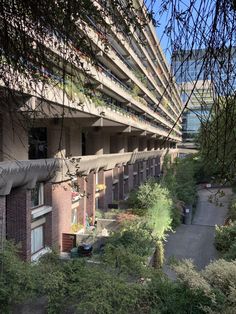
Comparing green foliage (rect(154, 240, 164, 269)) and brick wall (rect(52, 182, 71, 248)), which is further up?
brick wall (rect(52, 182, 71, 248))

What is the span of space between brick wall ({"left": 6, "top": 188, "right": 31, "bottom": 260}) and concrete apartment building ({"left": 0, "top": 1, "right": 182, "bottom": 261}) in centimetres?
4

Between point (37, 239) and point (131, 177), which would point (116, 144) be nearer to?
point (131, 177)

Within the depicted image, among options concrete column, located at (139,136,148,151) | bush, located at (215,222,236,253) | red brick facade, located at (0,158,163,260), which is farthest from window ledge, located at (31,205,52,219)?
concrete column, located at (139,136,148,151)

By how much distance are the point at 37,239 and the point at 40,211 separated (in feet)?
4.35

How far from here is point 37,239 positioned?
52.9ft

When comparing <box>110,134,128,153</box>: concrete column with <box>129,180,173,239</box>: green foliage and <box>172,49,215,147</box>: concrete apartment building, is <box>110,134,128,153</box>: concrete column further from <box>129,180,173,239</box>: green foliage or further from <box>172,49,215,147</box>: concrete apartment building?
<box>172,49,215,147</box>: concrete apartment building

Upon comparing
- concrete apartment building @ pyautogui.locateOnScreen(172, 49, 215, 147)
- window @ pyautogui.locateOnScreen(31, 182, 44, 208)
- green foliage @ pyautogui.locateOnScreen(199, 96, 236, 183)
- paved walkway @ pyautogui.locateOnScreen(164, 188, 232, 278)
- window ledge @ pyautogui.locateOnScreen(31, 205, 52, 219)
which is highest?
concrete apartment building @ pyautogui.locateOnScreen(172, 49, 215, 147)

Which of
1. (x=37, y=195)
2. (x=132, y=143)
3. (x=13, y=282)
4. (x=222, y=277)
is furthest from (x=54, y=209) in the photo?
(x=132, y=143)

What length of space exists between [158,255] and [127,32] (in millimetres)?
19066

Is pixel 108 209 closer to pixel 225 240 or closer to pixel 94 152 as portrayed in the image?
pixel 94 152

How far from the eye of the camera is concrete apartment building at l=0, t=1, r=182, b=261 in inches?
135

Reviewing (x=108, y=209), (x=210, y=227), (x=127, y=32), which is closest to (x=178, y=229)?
(x=210, y=227)

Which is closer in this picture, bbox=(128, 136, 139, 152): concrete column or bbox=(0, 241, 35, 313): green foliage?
bbox=(0, 241, 35, 313): green foliage

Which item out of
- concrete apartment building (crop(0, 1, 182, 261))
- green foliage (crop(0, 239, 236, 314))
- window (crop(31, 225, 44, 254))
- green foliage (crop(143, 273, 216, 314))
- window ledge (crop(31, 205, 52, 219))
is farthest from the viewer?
window (crop(31, 225, 44, 254))
